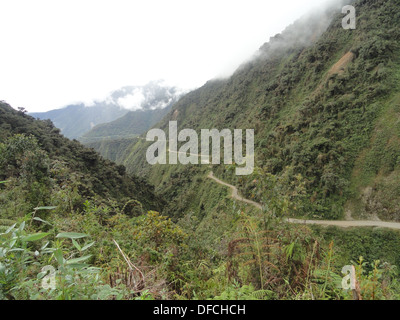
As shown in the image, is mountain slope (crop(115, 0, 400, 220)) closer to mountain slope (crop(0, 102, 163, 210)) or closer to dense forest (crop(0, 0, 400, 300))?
dense forest (crop(0, 0, 400, 300))

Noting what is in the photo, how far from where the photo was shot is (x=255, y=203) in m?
30.2

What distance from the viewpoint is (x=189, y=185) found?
165ft

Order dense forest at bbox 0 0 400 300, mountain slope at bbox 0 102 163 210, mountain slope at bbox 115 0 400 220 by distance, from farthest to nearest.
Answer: mountain slope at bbox 115 0 400 220
mountain slope at bbox 0 102 163 210
dense forest at bbox 0 0 400 300

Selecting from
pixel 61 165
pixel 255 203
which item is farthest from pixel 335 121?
pixel 61 165

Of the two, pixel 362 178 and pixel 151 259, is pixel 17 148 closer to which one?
pixel 151 259

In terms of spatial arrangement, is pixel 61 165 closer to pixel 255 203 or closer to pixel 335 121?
pixel 255 203

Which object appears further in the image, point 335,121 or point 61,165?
point 335,121

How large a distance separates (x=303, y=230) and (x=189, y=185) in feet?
156

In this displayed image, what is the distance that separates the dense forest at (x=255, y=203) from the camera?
→ 6.30 feet

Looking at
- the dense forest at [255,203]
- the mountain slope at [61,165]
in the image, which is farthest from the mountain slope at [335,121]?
the mountain slope at [61,165]

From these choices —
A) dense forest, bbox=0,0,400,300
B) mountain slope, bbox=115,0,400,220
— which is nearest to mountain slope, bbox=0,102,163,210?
dense forest, bbox=0,0,400,300

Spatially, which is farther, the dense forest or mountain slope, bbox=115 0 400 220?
mountain slope, bbox=115 0 400 220

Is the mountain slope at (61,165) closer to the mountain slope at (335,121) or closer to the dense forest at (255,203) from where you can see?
the dense forest at (255,203)

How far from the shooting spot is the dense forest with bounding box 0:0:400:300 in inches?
75.6
